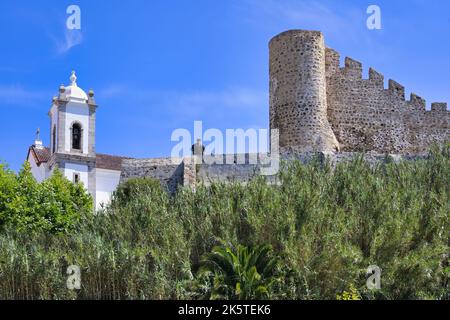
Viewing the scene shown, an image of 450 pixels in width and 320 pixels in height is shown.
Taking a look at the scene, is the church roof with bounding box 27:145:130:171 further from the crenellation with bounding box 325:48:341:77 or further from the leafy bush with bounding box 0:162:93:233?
the crenellation with bounding box 325:48:341:77

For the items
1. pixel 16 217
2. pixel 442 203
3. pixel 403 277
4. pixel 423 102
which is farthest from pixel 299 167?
pixel 423 102

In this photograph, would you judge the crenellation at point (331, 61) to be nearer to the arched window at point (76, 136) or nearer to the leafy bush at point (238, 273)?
the arched window at point (76, 136)

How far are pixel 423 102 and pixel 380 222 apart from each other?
53.1 feet

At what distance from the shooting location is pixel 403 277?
18.9 m

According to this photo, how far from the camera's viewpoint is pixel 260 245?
19.7m

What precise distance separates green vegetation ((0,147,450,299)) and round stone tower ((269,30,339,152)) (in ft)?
25.9

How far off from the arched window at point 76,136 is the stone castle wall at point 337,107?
445 inches

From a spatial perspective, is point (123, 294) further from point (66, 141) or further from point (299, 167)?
point (66, 141)

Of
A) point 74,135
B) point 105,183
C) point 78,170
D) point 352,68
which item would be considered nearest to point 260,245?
point 352,68

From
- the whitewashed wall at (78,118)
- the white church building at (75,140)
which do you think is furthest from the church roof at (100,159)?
the whitewashed wall at (78,118)

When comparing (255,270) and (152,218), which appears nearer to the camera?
(255,270)

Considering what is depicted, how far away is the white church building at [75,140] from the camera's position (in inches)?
1545

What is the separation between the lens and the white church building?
129ft

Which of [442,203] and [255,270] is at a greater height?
[442,203]
